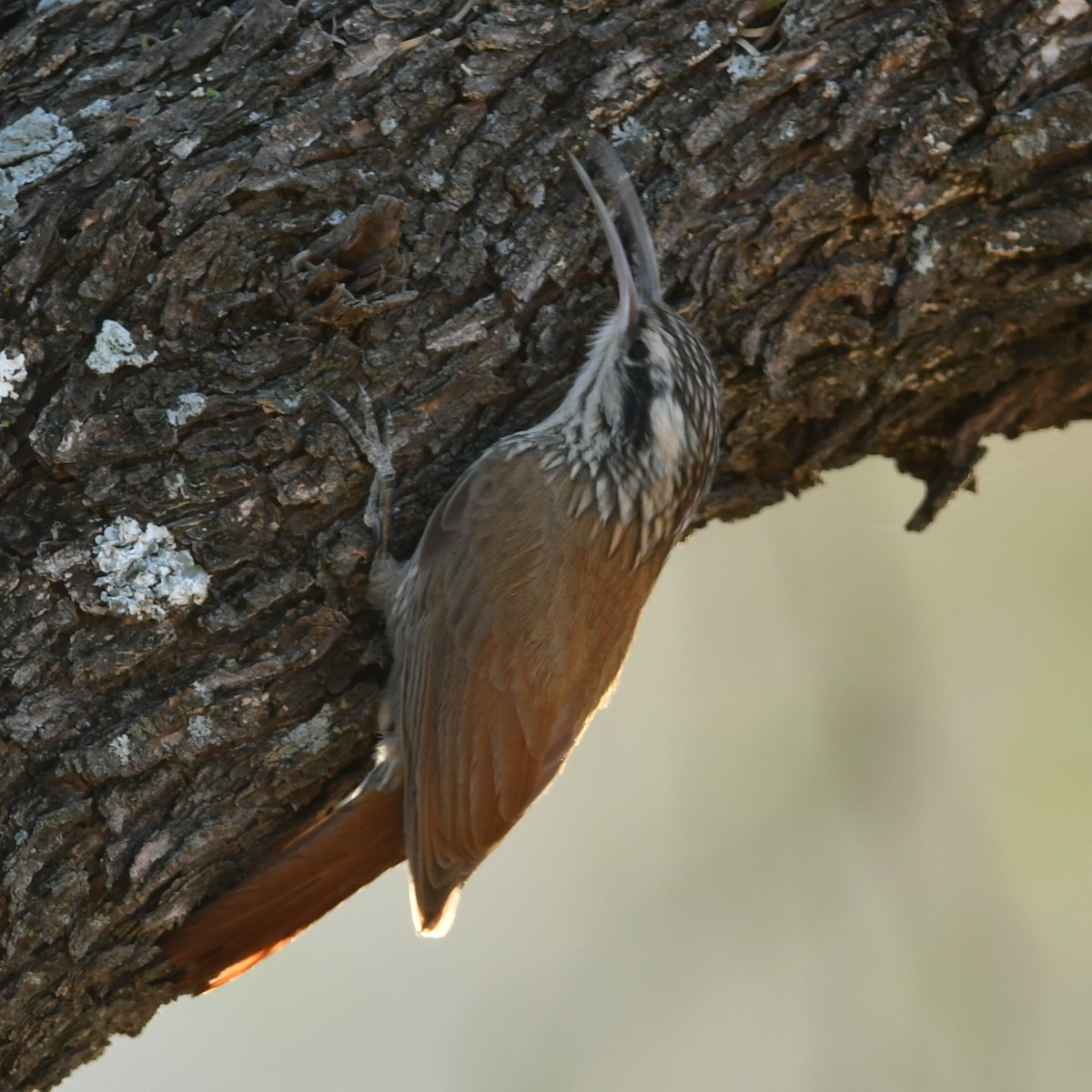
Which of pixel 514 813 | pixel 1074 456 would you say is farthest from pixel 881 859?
pixel 1074 456

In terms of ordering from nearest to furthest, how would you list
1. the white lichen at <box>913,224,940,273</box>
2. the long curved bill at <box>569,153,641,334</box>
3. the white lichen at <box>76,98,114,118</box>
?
1. the white lichen at <box>76,98,114,118</box>
2. the long curved bill at <box>569,153,641,334</box>
3. the white lichen at <box>913,224,940,273</box>

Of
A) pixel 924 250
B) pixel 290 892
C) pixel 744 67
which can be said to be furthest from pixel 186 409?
pixel 924 250

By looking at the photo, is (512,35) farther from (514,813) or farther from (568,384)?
(514,813)

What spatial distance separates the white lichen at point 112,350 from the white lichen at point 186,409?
0.09 meters

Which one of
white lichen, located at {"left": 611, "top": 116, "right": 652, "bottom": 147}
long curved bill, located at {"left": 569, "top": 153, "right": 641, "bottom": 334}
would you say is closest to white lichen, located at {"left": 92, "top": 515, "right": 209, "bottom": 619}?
long curved bill, located at {"left": 569, "top": 153, "right": 641, "bottom": 334}

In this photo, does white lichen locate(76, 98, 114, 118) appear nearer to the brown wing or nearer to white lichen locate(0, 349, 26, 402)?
white lichen locate(0, 349, 26, 402)

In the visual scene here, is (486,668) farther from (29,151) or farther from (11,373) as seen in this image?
(29,151)

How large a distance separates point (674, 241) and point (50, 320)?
1117 mm

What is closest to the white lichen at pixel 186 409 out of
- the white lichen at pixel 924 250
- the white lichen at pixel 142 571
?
the white lichen at pixel 142 571

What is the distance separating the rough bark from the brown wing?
0.30ft

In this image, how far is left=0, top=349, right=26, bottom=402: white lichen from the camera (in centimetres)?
193

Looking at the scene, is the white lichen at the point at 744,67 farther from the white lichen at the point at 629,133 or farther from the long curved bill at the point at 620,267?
the long curved bill at the point at 620,267

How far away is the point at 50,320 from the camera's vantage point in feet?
6.45

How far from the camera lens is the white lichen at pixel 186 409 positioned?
2023 mm
